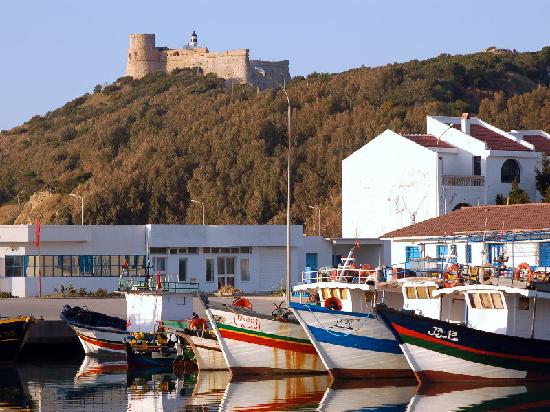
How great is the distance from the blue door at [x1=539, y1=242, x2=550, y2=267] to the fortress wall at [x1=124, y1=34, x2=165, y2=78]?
117558 mm

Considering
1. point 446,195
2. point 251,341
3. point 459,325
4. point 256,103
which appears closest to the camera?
point 459,325

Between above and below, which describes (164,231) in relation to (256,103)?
below

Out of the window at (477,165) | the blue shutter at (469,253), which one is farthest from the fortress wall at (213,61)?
the blue shutter at (469,253)

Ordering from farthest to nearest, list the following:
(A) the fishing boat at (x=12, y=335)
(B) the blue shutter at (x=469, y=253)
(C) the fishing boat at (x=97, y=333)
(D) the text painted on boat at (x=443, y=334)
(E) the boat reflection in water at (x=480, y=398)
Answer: (C) the fishing boat at (x=97, y=333) < (B) the blue shutter at (x=469, y=253) < (A) the fishing boat at (x=12, y=335) < (D) the text painted on boat at (x=443, y=334) < (E) the boat reflection in water at (x=480, y=398)

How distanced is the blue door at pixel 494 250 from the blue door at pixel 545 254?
1551 millimetres

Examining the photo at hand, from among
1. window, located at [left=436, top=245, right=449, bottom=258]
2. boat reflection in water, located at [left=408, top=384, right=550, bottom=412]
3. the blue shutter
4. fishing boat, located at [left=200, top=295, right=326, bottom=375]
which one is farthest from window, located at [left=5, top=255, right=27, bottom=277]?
boat reflection in water, located at [left=408, top=384, right=550, bottom=412]

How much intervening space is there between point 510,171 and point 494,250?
2174 centimetres

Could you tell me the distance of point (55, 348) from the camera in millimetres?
44375

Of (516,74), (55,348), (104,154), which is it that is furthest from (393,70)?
(55,348)

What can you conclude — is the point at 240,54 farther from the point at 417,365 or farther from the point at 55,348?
the point at 417,365

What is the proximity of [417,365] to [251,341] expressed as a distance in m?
5.10

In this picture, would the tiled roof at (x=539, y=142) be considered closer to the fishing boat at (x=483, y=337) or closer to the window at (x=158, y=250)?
the window at (x=158, y=250)

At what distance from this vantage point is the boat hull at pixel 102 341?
4184cm

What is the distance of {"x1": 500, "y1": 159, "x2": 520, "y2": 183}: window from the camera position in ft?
198
